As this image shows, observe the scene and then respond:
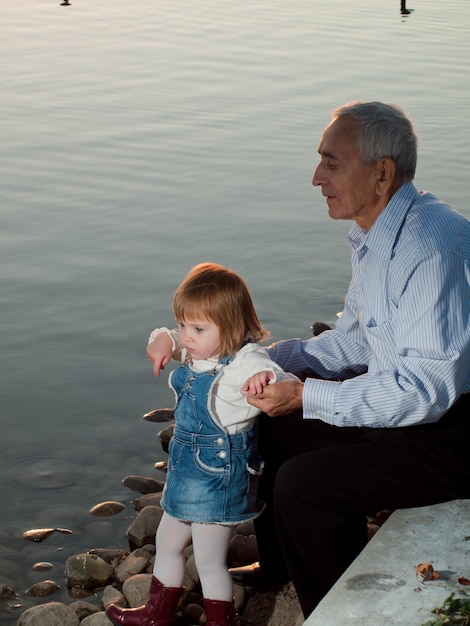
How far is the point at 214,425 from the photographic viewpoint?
11.8 feet

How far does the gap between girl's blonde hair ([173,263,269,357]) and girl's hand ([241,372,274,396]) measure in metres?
0.15

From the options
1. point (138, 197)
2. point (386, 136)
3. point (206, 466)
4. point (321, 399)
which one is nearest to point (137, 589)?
point (206, 466)

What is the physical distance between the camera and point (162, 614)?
3742 millimetres

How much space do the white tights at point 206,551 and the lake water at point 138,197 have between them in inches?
35.0

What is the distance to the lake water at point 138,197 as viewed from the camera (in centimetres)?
568

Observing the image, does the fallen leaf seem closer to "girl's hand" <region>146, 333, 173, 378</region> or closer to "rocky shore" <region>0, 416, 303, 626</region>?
"rocky shore" <region>0, 416, 303, 626</region>

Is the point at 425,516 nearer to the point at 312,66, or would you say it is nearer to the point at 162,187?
the point at 162,187

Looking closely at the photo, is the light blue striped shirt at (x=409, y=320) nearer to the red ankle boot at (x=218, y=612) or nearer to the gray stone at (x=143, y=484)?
the red ankle boot at (x=218, y=612)

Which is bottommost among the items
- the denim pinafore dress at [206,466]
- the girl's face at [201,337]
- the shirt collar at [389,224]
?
the denim pinafore dress at [206,466]

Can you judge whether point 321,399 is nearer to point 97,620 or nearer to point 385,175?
Result: point 385,175

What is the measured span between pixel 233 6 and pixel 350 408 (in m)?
17.8

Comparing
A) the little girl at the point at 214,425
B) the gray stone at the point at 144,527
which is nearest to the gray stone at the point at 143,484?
the gray stone at the point at 144,527

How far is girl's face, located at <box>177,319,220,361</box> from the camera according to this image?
3.54m

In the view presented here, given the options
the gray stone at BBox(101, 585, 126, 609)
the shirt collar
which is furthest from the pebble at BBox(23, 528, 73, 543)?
the shirt collar
